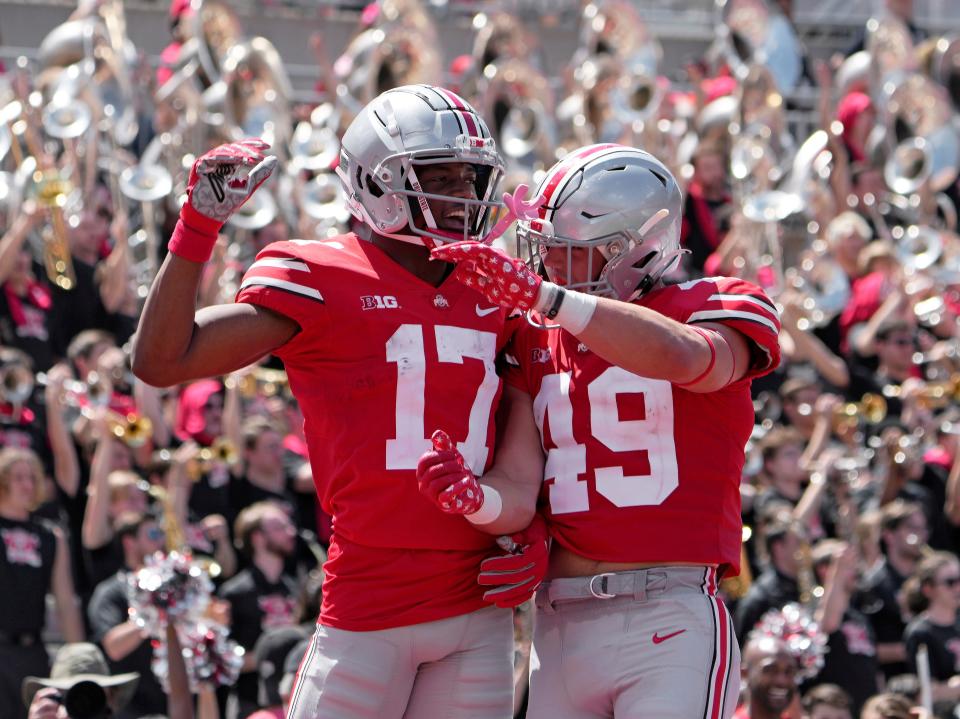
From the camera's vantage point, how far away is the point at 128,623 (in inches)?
261

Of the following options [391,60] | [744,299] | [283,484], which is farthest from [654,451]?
[391,60]

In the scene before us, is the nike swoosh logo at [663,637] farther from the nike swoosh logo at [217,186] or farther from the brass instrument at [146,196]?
the brass instrument at [146,196]

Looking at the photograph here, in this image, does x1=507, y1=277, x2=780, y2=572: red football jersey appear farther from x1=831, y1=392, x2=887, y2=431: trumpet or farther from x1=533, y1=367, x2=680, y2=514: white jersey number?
x1=831, y1=392, x2=887, y2=431: trumpet

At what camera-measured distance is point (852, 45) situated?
42.4ft

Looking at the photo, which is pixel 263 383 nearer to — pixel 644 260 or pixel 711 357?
pixel 644 260

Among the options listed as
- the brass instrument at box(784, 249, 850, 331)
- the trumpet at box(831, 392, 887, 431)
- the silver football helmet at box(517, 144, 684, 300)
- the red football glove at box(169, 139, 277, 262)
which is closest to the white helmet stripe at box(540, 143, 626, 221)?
the silver football helmet at box(517, 144, 684, 300)

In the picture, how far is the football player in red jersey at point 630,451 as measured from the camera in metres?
3.67

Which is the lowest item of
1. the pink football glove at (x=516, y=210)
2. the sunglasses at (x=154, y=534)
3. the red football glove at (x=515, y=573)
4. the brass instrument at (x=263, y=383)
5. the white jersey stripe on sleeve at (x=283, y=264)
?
the sunglasses at (x=154, y=534)

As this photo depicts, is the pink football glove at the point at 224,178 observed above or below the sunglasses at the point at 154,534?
above

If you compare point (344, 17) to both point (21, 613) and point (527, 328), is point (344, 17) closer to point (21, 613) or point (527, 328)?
point (21, 613)

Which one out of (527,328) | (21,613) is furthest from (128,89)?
(527,328)

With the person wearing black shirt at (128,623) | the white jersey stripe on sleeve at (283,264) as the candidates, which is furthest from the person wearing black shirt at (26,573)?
the white jersey stripe on sleeve at (283,264)

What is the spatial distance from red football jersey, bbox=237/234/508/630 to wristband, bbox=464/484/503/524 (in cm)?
9

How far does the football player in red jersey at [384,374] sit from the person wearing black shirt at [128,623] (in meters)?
2.79
